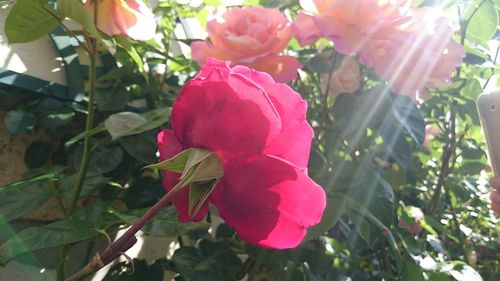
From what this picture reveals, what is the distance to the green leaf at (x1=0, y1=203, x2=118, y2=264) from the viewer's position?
47 cm

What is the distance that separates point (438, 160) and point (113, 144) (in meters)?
0.97

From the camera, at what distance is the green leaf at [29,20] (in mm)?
595

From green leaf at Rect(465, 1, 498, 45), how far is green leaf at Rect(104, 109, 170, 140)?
24.7 inches

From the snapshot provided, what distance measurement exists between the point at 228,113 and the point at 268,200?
65mm

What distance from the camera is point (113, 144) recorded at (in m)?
0.83

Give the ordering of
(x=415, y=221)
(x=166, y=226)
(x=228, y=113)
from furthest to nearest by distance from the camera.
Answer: (x=415, y=221) → (x=166, y=226) → (x=228, y=113)

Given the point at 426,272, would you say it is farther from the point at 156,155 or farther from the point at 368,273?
the point at 156,155

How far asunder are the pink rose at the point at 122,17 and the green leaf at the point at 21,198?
0.69 feet

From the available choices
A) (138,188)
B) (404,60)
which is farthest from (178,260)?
(404,60)

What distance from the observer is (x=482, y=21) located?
92cm

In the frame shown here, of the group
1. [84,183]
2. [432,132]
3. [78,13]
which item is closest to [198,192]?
[78,13]

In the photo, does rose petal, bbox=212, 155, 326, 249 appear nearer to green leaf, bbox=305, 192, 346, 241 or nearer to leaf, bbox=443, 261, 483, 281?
green leaf, bbox=305, 192, 346, 241

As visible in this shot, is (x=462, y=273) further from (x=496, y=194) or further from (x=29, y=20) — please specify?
(x=29, y=20)

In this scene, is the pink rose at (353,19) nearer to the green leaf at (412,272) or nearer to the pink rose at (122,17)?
the pink rose at (122,17)
